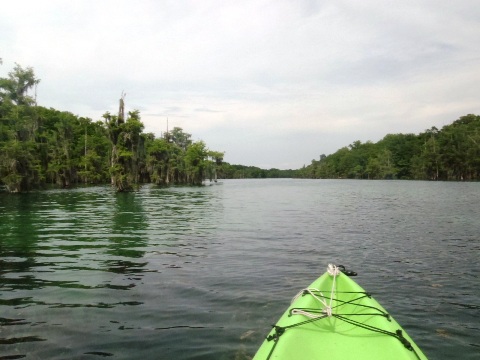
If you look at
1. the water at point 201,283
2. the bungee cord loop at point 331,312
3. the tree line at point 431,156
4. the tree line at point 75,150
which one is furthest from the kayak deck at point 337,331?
the tree line at point 431,156

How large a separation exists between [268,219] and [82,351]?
17980mm

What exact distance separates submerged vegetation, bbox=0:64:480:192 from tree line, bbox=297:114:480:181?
0.27 m

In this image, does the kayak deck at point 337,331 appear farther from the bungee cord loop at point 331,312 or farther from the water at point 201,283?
the water at point 201,283

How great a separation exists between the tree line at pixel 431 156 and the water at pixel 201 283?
10601 cm

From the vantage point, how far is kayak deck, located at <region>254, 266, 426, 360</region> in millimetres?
4371

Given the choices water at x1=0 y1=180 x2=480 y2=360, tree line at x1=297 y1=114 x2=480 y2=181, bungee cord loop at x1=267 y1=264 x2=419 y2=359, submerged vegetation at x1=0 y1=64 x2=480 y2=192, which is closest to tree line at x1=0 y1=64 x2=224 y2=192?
submerged vegetation at x1=0 y1=64 x2=480 y2=192

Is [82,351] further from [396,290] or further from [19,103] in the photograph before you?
[19,103]

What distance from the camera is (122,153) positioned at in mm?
48812

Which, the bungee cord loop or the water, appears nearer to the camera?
the bungee cord loop

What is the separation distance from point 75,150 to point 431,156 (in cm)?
10923

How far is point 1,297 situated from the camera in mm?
8023

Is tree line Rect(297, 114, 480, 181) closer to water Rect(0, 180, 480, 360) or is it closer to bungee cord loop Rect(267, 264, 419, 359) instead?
water Rect(0, 180, 480, 360)

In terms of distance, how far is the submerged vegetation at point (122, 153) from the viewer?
4769 centimetres

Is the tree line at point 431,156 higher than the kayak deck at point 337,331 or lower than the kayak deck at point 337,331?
higher
